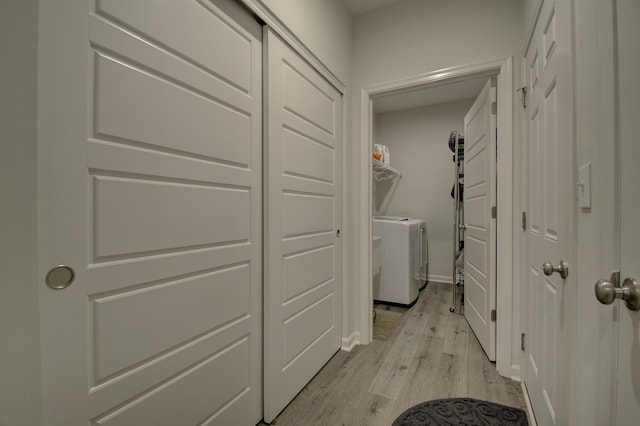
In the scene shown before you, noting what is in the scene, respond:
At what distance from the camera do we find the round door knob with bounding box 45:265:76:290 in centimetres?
71

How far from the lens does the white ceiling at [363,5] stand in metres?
2.20

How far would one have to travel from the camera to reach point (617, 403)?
614 millimetres

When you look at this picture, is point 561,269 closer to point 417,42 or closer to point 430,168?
point 417,42

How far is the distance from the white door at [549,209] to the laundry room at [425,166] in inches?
82.8

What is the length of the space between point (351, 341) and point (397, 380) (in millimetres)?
525

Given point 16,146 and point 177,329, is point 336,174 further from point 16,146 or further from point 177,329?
point 16,146

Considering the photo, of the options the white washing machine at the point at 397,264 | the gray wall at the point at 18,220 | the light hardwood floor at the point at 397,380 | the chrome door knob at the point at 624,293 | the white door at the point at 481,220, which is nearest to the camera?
the chrome door knob at the point at 624,293

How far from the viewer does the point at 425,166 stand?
416cm

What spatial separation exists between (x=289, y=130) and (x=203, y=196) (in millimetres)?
696

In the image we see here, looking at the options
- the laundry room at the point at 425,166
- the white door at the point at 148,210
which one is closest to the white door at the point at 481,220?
the laundry room at the point at 425,166

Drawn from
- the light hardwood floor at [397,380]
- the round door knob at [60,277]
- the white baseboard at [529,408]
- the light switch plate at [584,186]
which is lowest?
the light hardwood floor at [397,380]

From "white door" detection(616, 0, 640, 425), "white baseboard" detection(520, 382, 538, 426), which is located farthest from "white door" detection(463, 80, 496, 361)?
"white door" detection(616, 0, 640, 425)

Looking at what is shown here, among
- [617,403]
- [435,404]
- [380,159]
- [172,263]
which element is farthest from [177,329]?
[380,159]

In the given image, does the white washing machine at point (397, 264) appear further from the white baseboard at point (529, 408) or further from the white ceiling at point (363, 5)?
the white ceiling at point (363, 5)
